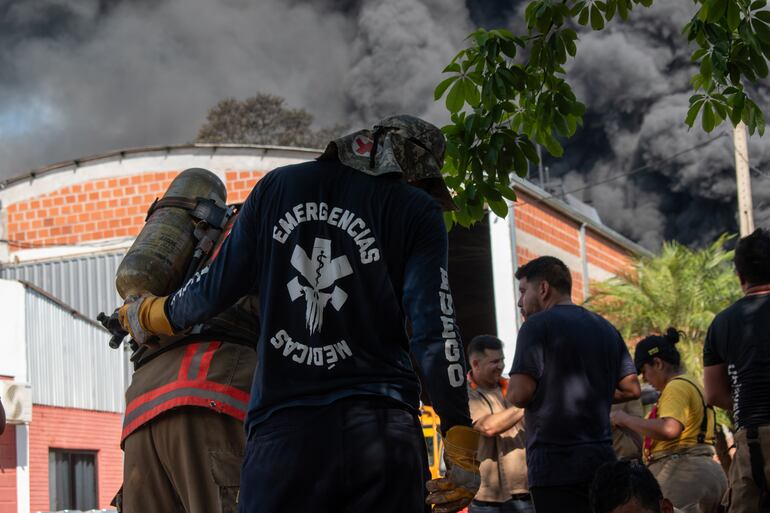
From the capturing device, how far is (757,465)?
5.34m

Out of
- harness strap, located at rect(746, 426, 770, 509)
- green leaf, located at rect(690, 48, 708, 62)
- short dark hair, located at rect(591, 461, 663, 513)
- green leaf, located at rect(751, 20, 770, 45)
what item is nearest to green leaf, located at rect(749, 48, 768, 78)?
green leaf, located at rect(751, 20, 770, 45)

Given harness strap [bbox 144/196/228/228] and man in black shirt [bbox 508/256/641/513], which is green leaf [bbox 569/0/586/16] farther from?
harness strap [bbox 144/196/228/228]

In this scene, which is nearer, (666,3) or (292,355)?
(292,355)

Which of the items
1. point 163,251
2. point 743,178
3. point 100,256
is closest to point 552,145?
point 163,251

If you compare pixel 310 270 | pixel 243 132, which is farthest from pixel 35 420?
pixel 243 132

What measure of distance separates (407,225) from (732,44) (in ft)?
9.54

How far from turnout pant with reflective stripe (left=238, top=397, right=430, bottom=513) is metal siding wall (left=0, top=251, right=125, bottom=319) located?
20.0 metres

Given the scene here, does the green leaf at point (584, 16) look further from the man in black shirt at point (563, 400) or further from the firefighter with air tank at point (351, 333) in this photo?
the firefighter with air tank at point (351, 333)

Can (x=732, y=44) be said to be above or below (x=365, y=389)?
above

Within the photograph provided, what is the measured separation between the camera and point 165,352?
464 cm

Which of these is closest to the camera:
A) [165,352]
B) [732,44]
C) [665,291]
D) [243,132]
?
[165,352]

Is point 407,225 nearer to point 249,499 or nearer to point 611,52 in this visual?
point 249,499

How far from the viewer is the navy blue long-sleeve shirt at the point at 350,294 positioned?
3.52m

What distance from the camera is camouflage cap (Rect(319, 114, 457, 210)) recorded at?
3.76 m
